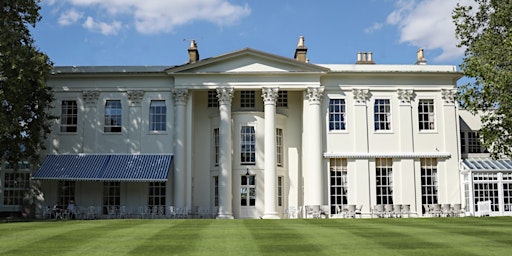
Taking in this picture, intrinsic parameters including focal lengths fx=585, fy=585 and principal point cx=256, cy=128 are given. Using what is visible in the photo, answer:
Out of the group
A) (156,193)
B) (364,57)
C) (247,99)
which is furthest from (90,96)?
(364,57)

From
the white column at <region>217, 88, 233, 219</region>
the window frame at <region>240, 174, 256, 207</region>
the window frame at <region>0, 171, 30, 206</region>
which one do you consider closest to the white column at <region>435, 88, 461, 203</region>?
the window frame at <region>240, 174, 256, 207</region>

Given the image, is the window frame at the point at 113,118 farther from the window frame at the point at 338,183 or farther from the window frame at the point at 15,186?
the window frame at the point at 338,183

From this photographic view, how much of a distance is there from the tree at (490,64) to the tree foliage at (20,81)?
20.6 meters

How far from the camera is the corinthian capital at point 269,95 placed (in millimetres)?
36719

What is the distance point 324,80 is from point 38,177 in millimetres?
18727

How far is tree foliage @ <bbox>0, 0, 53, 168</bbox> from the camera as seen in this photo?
28.4 meters

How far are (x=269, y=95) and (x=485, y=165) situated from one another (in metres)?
14.3

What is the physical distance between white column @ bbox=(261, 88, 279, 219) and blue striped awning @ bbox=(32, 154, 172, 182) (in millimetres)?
6138

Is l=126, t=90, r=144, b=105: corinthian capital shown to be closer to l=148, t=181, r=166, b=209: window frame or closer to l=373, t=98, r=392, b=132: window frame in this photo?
l=148, t=181, r=166, b=209: window frame

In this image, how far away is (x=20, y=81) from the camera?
28.8 metres

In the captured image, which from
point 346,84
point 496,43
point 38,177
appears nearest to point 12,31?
point 38,177

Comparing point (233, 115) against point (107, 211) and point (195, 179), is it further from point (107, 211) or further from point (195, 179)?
point (107, 211)

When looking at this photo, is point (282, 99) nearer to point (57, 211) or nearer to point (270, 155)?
point (270, 155)

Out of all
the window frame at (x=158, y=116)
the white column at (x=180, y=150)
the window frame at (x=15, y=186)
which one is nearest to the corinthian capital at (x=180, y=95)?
the white column at (x=180, y=150)
